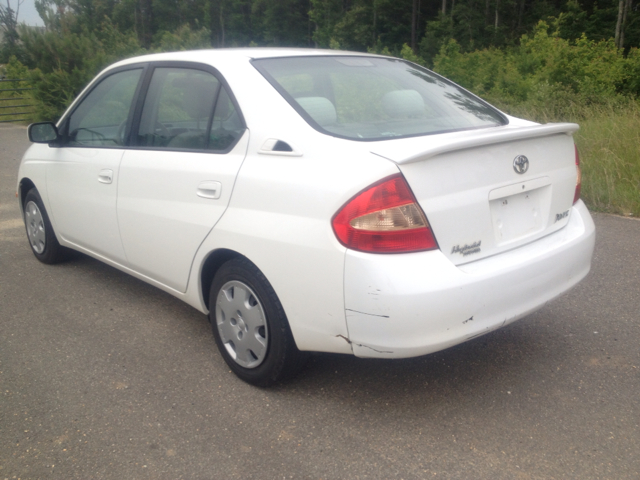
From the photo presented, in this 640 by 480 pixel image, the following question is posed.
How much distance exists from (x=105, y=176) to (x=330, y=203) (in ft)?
6.51

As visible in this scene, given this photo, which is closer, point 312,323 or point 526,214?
point 312,323

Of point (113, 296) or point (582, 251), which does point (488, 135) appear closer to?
point (582, 251)

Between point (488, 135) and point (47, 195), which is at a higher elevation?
point (488, 135)

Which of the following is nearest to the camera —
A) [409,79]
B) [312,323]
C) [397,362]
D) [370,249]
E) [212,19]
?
[370,249]

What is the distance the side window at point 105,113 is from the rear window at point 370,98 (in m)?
1.19

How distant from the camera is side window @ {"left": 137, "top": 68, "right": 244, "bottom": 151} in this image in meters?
3.18

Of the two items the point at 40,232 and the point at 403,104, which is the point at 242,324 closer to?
the point at 403,104

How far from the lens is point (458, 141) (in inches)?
102

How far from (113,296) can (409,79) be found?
8.50ft

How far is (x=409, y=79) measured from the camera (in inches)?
142

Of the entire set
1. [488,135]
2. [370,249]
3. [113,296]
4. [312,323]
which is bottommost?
[113,296]

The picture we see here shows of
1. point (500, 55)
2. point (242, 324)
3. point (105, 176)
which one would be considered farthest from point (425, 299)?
point (500, 55)

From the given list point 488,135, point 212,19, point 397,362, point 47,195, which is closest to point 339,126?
point 488,135

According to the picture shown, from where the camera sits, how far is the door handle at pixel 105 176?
3.86 m
